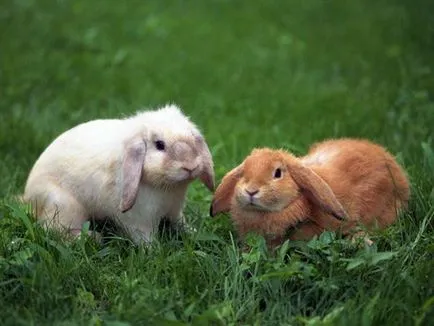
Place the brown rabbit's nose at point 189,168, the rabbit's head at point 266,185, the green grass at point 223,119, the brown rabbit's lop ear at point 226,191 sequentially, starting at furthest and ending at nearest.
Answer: the brown rabbit's lop ear at point 226,191
the brown rabbit's nose at point 189,168
the rabbit's head at point 266,185
the green grass at point 223,119

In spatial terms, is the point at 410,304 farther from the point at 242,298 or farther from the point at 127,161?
the point at 127,161

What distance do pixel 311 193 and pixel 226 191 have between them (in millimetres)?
464

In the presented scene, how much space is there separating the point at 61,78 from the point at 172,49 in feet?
4.79

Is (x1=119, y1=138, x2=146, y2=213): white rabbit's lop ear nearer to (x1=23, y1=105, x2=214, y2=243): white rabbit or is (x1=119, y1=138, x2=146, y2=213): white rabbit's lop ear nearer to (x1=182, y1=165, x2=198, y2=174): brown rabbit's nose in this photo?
(x1=23, y1=105, x2=214, y2=243): white rabbit

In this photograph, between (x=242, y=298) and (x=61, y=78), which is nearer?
(x=242, y=298)

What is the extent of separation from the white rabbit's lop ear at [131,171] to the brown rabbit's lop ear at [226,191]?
0.43 metres

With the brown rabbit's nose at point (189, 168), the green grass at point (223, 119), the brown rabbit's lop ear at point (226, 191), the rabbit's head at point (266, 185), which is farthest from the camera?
the brown rabbit's lop ear at point (226, 191)

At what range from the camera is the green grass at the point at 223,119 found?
372 centimetres

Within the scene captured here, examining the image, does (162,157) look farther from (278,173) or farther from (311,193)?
(311,193)

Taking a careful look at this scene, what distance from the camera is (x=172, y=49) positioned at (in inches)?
348

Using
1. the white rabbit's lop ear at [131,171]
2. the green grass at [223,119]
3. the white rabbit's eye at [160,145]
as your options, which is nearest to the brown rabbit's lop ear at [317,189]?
the green grass at [223,119]

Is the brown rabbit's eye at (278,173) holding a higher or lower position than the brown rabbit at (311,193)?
higher

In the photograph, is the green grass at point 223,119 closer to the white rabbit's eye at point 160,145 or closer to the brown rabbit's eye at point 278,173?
the brown rabbit's eye at point 278,173

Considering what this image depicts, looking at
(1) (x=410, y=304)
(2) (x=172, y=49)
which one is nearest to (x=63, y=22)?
(2) (x=172, y=49)
